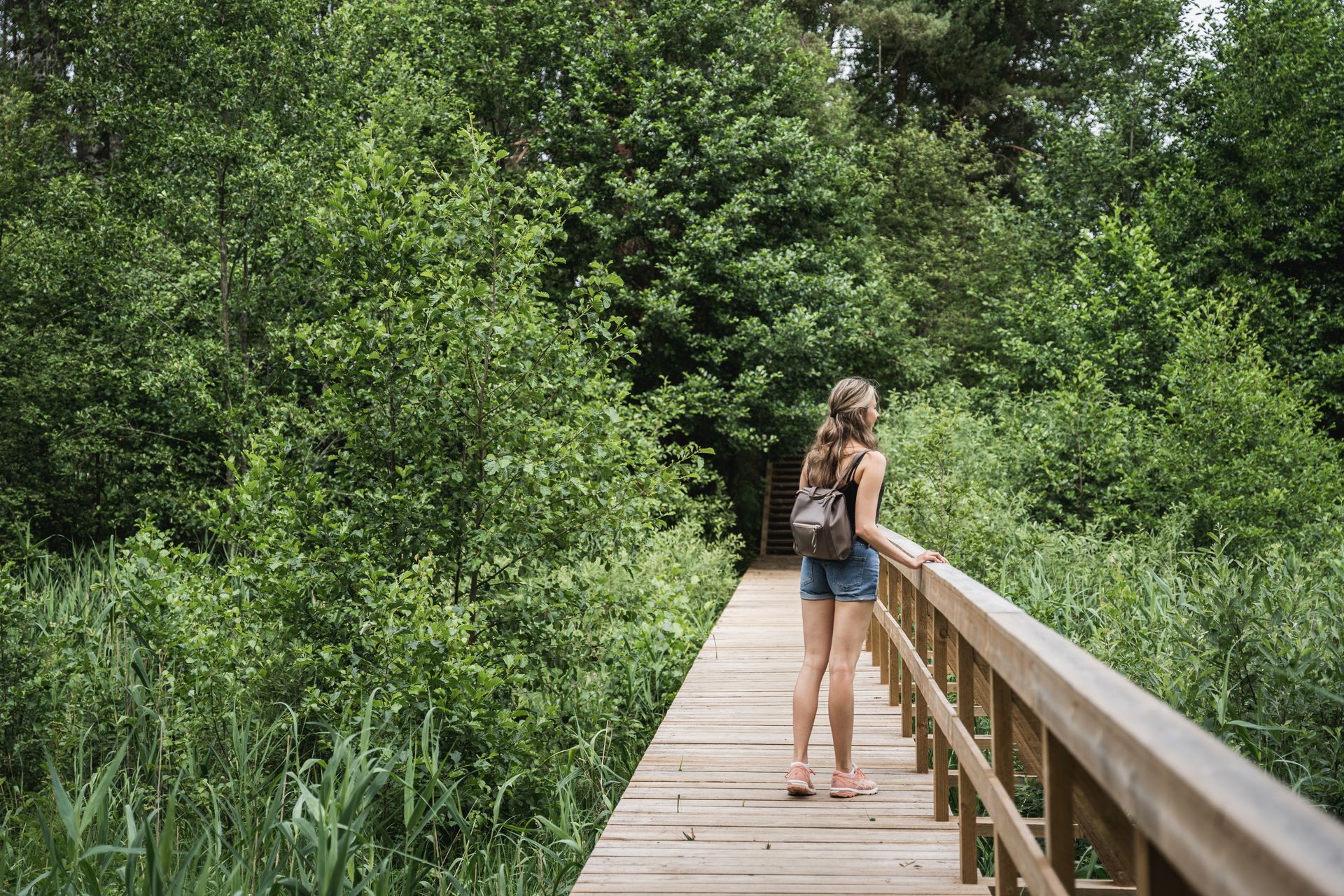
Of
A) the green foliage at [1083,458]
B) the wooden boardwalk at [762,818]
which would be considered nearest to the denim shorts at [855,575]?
the wooden boardwalk at [762,818]

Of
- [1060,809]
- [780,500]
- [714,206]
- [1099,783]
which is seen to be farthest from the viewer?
[780,500]

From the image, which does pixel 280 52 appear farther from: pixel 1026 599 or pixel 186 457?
pixel 1026 599

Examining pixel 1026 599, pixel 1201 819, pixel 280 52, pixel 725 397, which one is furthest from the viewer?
pixel 725 397

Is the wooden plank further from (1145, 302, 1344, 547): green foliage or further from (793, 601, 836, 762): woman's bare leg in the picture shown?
(1145, 302, 1344, 547): green foliage

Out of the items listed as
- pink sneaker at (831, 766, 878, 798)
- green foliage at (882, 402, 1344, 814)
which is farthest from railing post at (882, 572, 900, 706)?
pink sneaker at (831, 766, 878, 798)

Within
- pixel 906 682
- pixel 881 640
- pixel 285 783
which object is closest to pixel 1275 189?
pixel 881 640

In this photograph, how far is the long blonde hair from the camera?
3961 millimetres

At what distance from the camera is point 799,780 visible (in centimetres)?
409

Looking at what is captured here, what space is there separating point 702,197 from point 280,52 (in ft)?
20.0

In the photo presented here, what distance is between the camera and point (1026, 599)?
6.42 meters

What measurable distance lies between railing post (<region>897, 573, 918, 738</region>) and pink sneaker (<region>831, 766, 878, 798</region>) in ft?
2.64

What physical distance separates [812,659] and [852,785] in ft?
1.80

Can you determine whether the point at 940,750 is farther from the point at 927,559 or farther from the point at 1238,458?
the point at 1238,458

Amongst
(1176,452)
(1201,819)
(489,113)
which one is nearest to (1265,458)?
(1176,452)
